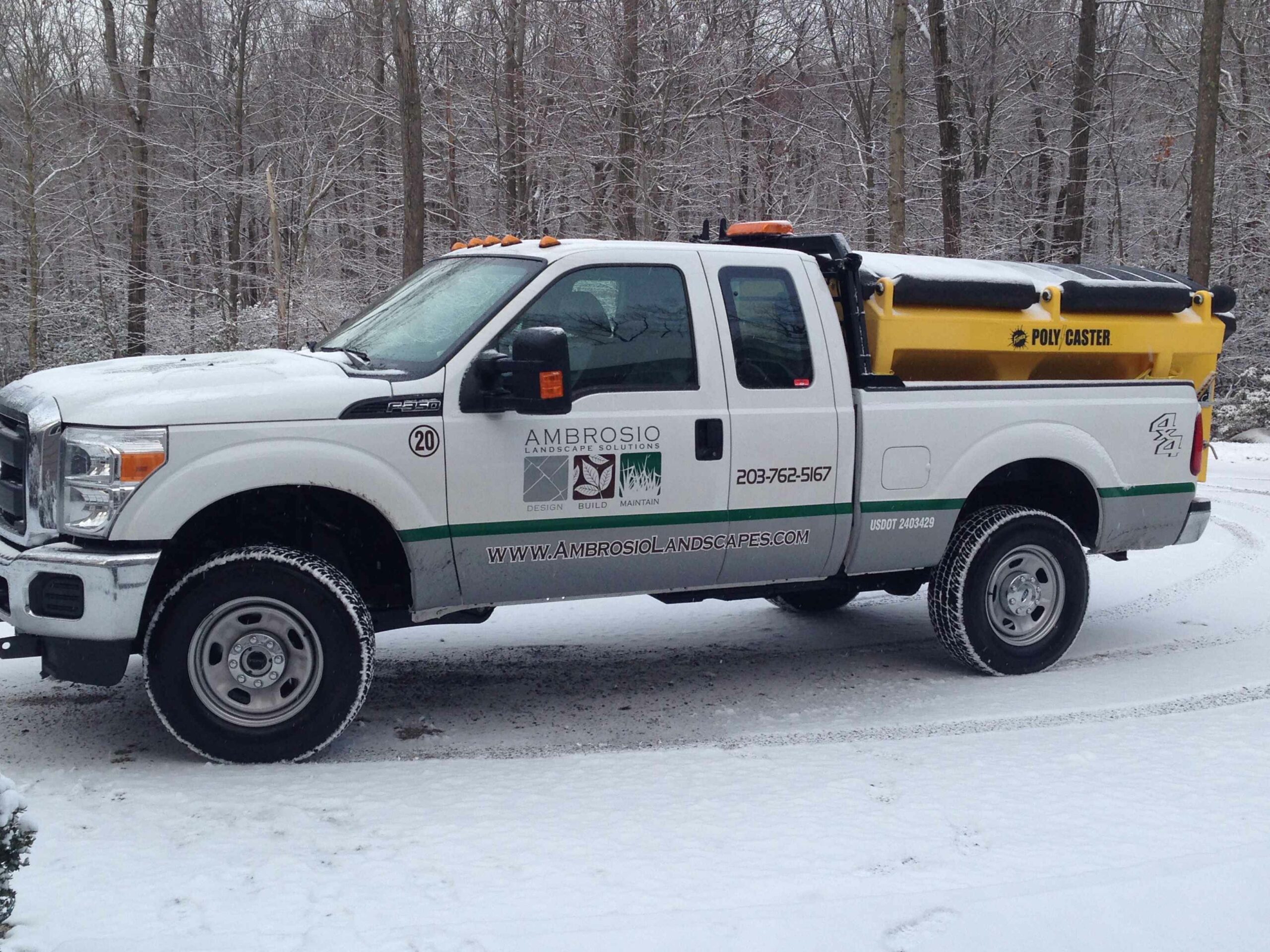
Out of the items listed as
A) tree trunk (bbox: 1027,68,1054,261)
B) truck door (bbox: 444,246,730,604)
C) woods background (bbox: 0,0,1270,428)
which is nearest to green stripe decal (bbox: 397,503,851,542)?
truck door (bbox: 444,246,730,604)

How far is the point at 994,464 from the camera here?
20.6 feet

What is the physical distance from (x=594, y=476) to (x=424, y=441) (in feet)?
2.49

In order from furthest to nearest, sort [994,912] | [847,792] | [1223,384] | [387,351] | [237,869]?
[1223,384], [387,351], [847,792], [237,869], [994,912]

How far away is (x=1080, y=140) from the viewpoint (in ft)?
85.7

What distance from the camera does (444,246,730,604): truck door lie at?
16.9 ft

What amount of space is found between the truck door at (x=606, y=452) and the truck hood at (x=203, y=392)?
0.49 metres

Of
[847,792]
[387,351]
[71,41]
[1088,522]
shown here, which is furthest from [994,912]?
[71,41]

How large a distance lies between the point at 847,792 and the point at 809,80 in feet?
75.1

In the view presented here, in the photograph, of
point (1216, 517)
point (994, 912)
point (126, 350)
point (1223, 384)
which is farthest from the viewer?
point (126, 350)

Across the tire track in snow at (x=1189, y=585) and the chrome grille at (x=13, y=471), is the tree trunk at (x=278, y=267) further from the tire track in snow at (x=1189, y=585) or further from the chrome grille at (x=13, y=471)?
the chrome grille at (x=13, y=471)

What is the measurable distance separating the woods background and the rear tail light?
13795 millimetres

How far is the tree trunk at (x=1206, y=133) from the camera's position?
19406 millimetres

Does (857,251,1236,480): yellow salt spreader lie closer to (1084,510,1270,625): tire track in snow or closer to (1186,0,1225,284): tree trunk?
(1084,510,1270,625): tire track in snow

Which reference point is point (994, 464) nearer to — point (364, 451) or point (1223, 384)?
point (364, 451)
